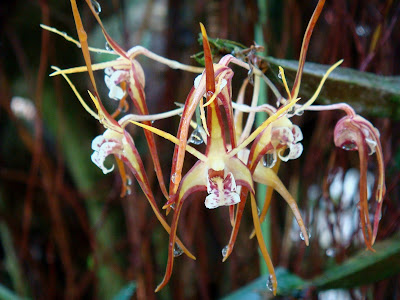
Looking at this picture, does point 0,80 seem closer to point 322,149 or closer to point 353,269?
point 322,149

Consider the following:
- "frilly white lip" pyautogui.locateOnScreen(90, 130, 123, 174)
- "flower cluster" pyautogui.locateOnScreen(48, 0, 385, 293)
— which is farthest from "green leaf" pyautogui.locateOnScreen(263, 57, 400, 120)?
"frilly white lip" pyautogui.locateOnScreen(90, 130, 123, 174)

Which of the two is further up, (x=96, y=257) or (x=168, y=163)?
(x=168, y=163)

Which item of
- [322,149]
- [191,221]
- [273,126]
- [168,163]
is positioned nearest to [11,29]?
[168,163]

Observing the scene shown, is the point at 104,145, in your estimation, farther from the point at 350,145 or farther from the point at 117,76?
the point at 350,145

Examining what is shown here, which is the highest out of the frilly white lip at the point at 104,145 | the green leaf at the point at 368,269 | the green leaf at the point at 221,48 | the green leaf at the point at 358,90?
the green leaf at the point at 221,48

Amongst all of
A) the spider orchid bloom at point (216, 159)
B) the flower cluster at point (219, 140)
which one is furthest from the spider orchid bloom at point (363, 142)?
the spider orchid bloom at point (216, 159)

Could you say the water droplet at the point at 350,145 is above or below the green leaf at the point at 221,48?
below

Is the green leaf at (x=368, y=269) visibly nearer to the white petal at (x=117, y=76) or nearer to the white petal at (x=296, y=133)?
the white petal at (x=296, y=133)
